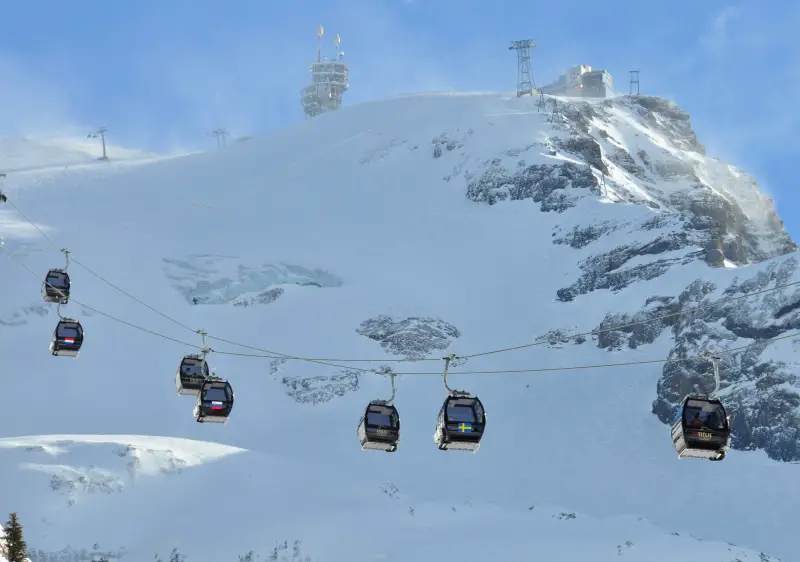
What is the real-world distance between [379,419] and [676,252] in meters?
118

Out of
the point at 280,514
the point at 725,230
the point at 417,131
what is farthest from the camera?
the point at 417,131

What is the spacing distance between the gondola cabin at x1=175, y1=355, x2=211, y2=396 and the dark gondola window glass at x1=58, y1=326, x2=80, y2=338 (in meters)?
3.99

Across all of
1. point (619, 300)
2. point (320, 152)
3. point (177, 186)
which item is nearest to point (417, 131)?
point (320, 152)

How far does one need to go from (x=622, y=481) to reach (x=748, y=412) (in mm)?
Result: 17002

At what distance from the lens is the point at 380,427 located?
3256 centimetres

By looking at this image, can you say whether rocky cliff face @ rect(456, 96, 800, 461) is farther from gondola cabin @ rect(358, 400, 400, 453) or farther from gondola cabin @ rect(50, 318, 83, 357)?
gondola cabin @ rect(358, 400, 400, 453)

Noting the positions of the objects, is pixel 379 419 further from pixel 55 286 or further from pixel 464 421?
pixel 55 286

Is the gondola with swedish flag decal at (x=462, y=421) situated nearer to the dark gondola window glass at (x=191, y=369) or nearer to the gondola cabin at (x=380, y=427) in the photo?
the gondola cabin at (x=380, y=427)

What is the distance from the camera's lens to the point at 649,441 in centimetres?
11888

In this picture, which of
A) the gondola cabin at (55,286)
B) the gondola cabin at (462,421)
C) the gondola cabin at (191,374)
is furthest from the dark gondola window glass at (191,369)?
the gondola cabin at (462,421)

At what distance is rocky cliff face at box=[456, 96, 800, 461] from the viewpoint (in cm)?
12288

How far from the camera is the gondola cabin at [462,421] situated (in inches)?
1219

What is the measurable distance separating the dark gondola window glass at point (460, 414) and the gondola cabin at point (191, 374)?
34.5 ft

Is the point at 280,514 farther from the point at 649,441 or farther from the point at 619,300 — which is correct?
the point at 619,300
